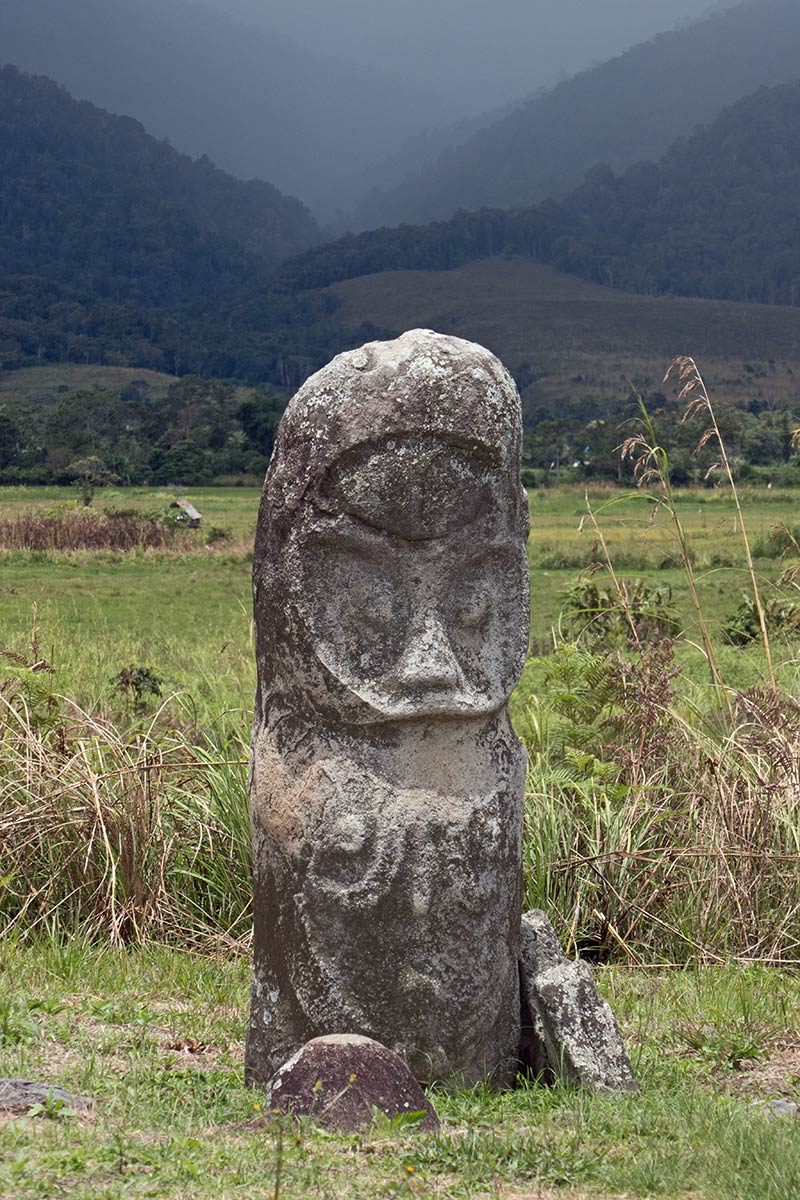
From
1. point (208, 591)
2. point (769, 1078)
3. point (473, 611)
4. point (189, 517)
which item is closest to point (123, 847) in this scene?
point (473, 611)

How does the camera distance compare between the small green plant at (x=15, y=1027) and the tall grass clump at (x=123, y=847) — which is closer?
the small green plant at (x=15, y=1027)

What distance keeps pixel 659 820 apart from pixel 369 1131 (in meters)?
3.87

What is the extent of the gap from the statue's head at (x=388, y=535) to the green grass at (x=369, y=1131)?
1.39 meters

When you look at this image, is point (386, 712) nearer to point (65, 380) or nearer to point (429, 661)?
point (429, 661)

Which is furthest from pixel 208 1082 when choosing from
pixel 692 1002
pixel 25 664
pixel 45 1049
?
pixel 25 664

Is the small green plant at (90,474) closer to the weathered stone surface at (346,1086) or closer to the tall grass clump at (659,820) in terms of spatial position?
the tall grass clump at (659,820)

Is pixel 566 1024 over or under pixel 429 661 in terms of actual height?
under

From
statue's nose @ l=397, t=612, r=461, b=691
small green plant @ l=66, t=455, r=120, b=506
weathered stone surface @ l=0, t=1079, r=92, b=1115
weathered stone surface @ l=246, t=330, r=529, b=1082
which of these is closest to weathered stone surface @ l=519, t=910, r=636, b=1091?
weathered stone surface @ l=246, t=330, r=529, b=1082

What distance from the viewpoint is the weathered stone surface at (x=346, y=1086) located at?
173 inches

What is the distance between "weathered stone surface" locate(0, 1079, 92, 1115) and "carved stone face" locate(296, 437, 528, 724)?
157 centimetres

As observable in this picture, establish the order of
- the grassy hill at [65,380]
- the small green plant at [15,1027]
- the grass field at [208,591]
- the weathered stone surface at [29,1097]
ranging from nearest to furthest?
1. the weathered stone surface at [29,1097]
2. the small green plant at [15,1027]
3. the grass field at [208,591]
4. the grassy hill at [65,380]

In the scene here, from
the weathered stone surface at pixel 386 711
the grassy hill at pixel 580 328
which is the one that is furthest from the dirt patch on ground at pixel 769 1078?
the grassy hill at pixel 580 328

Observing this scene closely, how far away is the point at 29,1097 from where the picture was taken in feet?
14.5

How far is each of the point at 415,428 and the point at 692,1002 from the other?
2974mm
